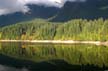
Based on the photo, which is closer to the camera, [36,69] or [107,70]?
[107,70]

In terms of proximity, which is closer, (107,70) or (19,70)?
(107,70)

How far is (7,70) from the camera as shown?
94.7 meters

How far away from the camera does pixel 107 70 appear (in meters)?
88.2

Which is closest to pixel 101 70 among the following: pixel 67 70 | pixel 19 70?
pixel 67 70

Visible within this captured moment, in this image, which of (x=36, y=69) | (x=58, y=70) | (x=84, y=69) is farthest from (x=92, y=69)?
(x=36, y=69)

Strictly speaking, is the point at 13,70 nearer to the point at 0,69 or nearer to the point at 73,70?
the point at 0,69

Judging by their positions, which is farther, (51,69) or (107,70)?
(51,69)

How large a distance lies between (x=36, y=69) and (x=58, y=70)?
8.19m

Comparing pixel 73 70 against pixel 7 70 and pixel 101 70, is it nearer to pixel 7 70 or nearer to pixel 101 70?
pixel 101 70

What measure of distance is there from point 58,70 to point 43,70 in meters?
4.76

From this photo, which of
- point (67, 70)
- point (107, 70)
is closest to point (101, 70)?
point (107, 70)

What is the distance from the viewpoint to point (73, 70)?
94312mm

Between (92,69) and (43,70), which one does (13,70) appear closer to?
(43,70)

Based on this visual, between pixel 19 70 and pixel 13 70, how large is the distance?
1.98 meters
